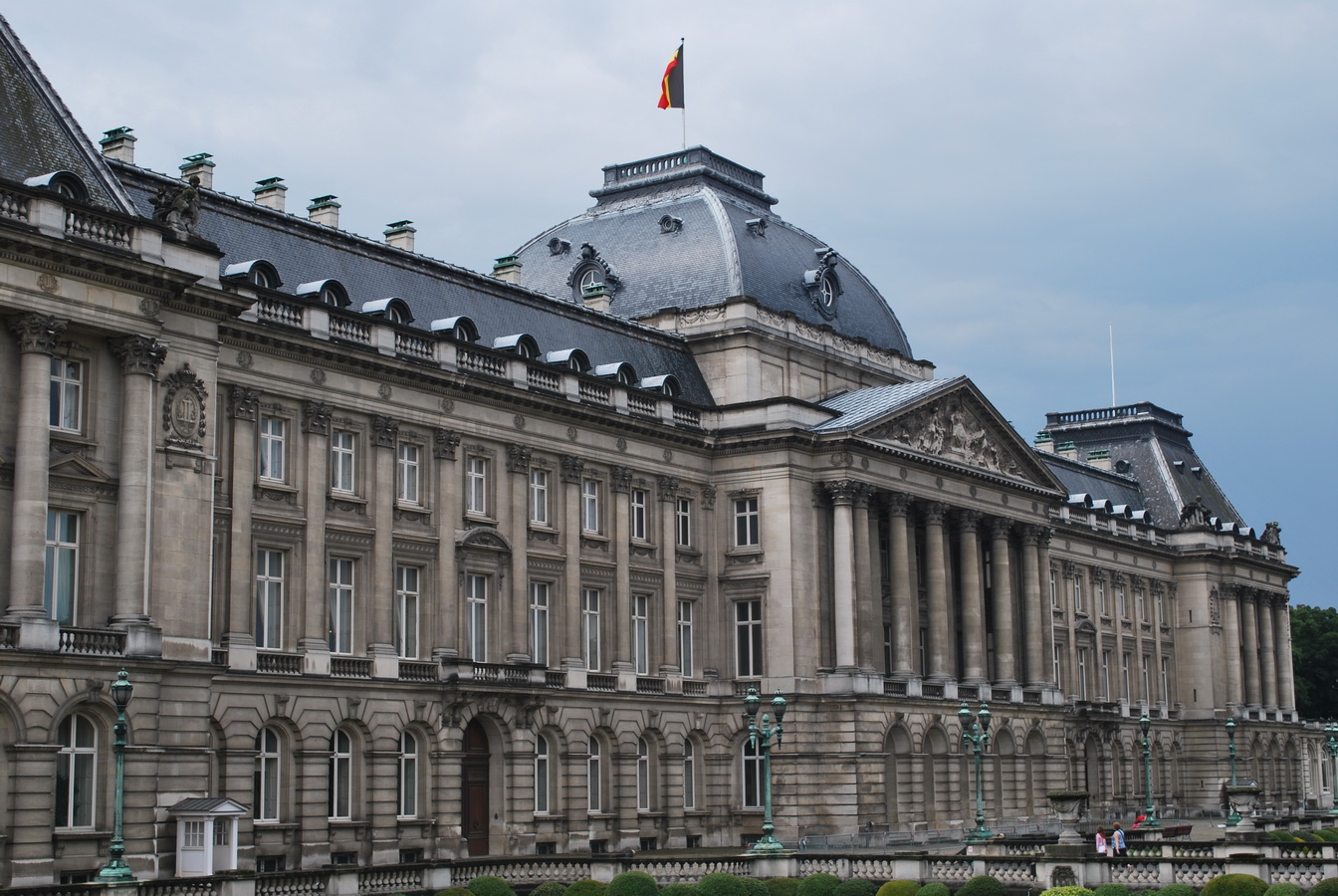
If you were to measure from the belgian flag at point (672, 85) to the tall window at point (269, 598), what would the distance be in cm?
3485

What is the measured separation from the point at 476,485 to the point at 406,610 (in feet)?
19.2

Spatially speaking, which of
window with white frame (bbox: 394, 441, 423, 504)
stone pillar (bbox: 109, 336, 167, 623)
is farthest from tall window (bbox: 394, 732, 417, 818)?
stone pillar (bbox: 109, 336, 167, 623)

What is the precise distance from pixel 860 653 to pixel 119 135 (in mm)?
36176

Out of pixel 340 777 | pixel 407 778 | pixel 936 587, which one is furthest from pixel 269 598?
pixel 936 587

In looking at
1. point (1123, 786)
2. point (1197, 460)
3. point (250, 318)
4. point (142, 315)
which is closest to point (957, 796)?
point (1123, 786)

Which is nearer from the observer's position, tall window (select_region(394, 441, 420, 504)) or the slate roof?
the slate roof

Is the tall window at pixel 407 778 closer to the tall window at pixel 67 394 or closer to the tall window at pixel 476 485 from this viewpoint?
the tall window at pixel 476 485

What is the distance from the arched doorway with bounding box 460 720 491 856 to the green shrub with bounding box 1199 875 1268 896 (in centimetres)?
2776

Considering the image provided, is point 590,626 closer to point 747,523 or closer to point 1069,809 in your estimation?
point 747,523

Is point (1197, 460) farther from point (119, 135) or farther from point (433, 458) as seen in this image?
point (119, 135)

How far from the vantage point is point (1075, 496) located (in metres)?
114

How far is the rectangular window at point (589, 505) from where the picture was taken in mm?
72688

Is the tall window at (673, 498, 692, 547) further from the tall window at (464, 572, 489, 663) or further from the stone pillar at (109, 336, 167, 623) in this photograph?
the stone pillar at (109, 336, 167, 623)

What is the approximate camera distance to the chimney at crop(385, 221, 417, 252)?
2867 inches
